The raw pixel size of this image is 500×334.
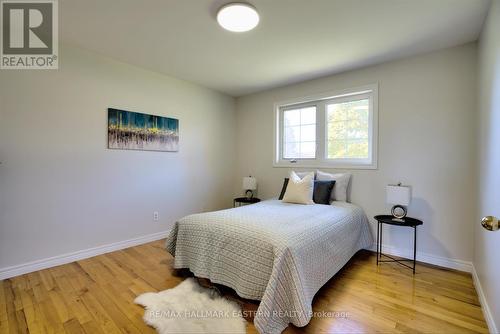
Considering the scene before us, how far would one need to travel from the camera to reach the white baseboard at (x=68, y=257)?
7.75 feet

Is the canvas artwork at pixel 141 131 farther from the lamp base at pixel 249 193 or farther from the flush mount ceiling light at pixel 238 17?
the flush mount ceiling light at pixel 238 17

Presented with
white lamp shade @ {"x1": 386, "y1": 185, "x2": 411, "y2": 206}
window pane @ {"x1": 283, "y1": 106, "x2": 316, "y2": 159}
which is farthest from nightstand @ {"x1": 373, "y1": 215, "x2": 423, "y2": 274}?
window pane @ {"x1": 283, "y1": 106, "x2": 316, "y2": 159}

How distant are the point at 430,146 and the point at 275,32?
2.10m

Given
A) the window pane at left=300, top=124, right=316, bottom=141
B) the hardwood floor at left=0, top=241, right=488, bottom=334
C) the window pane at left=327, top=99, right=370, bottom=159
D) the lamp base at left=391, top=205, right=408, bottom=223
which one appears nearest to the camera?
the hardwood floor at left=0, top=241, right=488, bottom=334

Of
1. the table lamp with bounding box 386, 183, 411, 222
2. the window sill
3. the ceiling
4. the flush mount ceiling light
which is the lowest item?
the table lamp with bounding box 386, 183, 411, 222

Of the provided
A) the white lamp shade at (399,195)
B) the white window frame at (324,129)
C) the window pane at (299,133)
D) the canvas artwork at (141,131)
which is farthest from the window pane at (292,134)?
the canvas artwork at (141,131)

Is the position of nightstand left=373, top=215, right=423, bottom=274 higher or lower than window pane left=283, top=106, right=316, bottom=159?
lower

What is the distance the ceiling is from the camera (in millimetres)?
1983

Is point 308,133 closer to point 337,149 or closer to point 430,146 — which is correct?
point 337,149

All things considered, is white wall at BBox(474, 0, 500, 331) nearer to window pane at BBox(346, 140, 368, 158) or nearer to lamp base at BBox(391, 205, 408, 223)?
lamp base at BBox(391, 205, 408, 223)

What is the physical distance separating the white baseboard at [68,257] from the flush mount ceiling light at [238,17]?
283cm

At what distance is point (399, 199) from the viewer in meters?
2.62

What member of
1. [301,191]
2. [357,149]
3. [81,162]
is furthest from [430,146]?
[81,162]

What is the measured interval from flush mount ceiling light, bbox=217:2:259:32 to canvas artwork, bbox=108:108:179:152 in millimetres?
1767
